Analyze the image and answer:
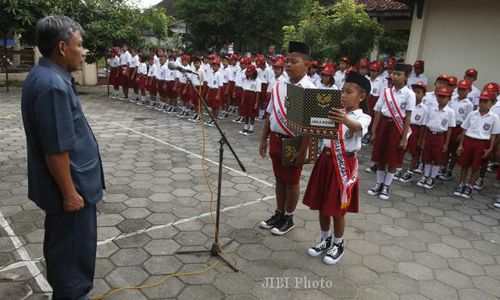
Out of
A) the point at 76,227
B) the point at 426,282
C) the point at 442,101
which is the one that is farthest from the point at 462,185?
the point at 76,227

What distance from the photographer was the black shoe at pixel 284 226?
14.5ft

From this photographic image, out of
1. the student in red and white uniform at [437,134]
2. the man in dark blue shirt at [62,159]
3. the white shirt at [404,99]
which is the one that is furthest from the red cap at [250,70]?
the man in dark blue shirt at [62,159]

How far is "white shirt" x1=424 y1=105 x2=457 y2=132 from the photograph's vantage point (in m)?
6.49

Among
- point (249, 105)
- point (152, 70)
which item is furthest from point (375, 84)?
point (152, 70)

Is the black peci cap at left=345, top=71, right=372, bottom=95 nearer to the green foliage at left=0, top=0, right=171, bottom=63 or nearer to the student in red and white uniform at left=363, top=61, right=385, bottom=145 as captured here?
the student in red and white uniform at left=363, top=61, right=385, bottom=145

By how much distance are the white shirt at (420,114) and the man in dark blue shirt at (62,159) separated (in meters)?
5.71

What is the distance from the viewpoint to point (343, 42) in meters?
11.2

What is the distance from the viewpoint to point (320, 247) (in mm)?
4055

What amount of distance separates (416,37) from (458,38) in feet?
3.36

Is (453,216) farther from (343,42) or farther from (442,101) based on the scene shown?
(343,42)

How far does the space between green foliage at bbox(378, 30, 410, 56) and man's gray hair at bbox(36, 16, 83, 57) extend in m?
10.3

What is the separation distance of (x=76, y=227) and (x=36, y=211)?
241 centimetres

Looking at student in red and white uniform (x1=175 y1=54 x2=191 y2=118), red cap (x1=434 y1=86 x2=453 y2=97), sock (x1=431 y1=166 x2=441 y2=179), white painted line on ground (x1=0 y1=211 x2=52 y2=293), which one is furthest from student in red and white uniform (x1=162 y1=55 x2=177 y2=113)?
white painted line on ground (x1=0 y1=211 x2=52 y2=293)

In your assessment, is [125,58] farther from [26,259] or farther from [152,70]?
[26,259]
